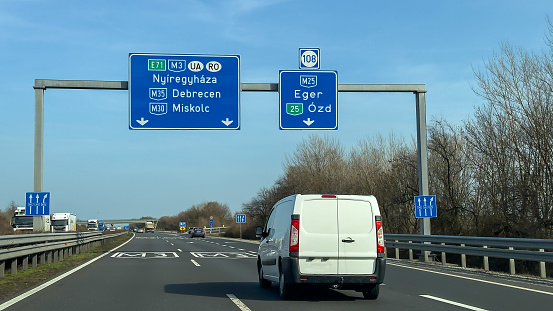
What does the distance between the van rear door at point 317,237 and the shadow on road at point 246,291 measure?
0.98m

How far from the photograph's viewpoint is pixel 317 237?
1015cm

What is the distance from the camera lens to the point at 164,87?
21.6m

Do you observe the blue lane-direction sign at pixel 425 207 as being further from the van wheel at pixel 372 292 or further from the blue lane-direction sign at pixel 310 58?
the van wheel at pixel 372 292

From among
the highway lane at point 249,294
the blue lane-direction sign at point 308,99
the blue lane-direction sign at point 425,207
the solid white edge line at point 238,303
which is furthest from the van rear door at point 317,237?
the blue lane-direction sign at point 425,207

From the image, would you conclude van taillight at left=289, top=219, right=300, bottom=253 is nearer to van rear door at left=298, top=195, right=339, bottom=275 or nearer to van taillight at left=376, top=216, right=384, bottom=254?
van rear door at left=298, top=195, right=339, bottom=275

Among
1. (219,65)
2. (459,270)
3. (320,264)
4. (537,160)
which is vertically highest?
(219,65)

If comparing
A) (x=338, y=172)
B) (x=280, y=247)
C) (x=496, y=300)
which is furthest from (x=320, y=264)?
(x=338, y=172)

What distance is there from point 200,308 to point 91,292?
3526mm

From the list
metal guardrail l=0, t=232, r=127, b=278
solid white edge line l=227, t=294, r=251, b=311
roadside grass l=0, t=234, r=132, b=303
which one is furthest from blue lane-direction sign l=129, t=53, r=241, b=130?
solid white edge line l=227, t=294, r=251, b=311

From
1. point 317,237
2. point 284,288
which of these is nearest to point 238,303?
point 284,288

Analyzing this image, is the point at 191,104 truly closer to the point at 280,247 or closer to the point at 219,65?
the point at 219,65

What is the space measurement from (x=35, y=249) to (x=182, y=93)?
7.47 metres

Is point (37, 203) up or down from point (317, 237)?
up

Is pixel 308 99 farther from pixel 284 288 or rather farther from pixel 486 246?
pixel 284 288
